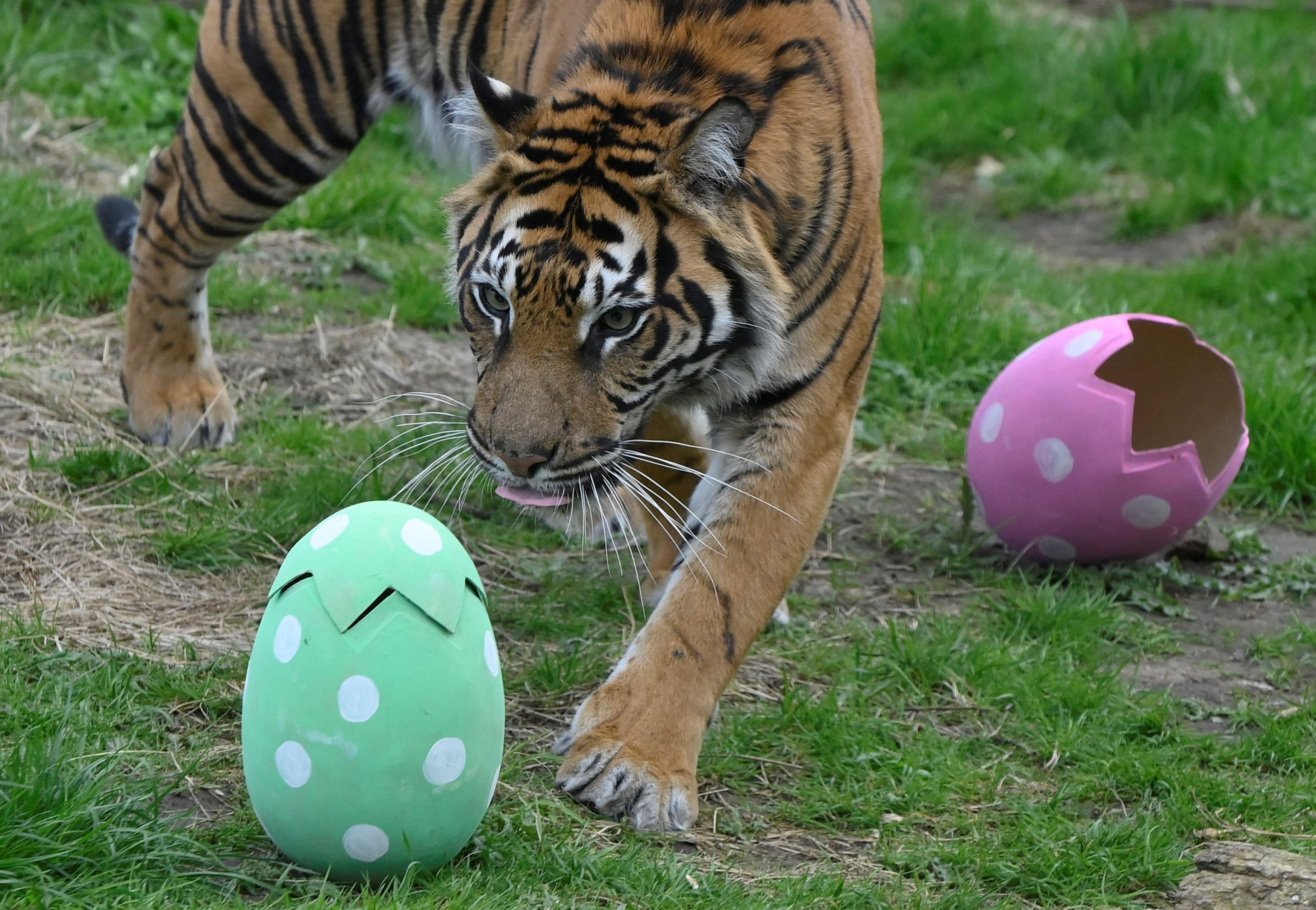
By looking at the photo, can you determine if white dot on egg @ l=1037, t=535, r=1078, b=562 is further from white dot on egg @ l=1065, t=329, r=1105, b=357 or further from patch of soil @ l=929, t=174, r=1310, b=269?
patch of soil @ l=929, t=174, r=1310, b=269

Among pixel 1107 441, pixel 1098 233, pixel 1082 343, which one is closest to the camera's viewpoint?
pixel 1107 441

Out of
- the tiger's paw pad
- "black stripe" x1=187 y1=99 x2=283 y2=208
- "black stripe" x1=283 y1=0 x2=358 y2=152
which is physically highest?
"black stripe" x1=283 y1=0 x2=358 y2=152

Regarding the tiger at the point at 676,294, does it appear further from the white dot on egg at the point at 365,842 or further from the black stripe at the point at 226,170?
the black stripe at the point at 226,170

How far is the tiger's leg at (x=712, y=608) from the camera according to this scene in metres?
2.89

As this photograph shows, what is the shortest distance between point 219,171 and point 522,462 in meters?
2.07

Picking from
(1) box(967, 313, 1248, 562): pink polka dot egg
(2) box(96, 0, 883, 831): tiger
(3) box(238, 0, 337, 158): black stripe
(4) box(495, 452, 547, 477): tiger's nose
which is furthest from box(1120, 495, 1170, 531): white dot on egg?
(3) box(238, 0, 337, 158): black stripe

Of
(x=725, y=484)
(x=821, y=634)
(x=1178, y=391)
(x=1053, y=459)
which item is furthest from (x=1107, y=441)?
(x=725, y=484)

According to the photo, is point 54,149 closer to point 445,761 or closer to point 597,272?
point 597,272

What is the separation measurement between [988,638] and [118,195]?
334cm

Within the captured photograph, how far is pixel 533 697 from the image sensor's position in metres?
3.32

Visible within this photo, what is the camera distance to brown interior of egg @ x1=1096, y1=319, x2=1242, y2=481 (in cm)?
420

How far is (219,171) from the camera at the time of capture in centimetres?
446

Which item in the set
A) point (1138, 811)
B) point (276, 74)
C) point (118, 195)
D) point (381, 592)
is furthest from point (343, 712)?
point (118, 195)

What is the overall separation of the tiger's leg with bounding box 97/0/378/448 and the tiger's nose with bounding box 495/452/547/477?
1.86 meters
